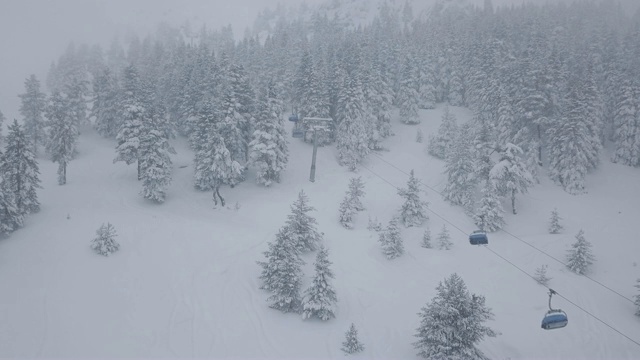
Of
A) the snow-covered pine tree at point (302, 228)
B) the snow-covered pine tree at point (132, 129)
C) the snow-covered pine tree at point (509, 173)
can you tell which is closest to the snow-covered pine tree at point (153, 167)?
the snow-covered pine tree at point (132, 129)

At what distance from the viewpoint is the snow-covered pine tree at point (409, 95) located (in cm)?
6284

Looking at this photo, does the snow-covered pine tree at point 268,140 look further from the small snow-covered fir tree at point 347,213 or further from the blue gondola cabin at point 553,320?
the blue gondola cabin at point 553,320

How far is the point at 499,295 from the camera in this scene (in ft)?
86.8

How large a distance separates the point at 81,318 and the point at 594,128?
177 ft

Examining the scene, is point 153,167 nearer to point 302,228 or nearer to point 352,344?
point 302,228

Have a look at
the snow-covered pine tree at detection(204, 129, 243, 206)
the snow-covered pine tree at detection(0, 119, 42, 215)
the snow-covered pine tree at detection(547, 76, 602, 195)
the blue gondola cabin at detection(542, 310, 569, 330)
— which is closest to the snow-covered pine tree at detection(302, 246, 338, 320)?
the blue gondola cabin at detection(542, 310, 569, 330)

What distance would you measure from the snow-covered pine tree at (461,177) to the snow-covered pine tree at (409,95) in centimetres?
2390

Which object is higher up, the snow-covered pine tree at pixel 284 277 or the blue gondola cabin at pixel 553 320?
the blue gondola cabin at pixel 553 320

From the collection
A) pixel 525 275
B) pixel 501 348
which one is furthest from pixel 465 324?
pixel 525 275

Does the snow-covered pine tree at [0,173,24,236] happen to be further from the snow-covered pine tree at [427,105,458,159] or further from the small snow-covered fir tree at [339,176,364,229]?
the snow-covered pine tree at [427,105,458,159]

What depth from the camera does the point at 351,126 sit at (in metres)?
48.2

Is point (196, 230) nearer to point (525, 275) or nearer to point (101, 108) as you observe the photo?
point (525, 275)

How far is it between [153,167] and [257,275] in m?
18.1

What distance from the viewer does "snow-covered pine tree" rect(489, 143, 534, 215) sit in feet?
122
